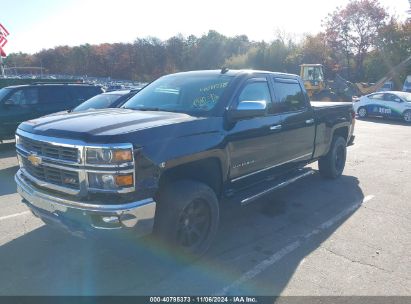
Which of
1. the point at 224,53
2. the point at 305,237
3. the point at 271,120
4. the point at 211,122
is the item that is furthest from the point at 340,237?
the point at 224,53

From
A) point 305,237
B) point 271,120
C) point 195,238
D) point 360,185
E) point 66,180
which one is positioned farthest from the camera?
point 360,185

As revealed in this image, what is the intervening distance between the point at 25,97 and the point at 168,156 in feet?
28.0

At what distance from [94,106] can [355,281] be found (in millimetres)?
7347

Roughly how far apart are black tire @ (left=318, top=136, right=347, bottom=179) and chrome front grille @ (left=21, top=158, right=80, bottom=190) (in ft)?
16.7

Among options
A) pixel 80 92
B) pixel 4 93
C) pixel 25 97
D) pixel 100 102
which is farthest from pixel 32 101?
pixel 100 102

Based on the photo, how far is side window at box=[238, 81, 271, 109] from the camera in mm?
4414

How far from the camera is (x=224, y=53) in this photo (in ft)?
208

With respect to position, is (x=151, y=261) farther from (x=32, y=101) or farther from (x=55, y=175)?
(x=32, y=101)

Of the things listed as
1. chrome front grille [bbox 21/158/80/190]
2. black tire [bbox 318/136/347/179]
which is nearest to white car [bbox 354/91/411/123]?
black tire [bbox 318/136/347/179]

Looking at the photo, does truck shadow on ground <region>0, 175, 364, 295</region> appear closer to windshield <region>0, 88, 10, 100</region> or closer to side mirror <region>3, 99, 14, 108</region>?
side mirror <region>3, 99, 14, 108</region>

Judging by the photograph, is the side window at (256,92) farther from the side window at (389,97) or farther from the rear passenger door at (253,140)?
the side window at (389,97)

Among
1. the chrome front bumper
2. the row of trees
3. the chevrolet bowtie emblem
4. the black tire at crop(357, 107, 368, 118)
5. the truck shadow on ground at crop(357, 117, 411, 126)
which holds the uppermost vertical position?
the row of trees

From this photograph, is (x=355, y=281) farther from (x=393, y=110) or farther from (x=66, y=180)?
(x=393, y=110)

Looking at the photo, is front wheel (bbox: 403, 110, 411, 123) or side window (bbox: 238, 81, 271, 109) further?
front wheel (bbox: 403, 110, 411, 123)
